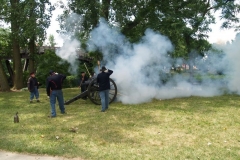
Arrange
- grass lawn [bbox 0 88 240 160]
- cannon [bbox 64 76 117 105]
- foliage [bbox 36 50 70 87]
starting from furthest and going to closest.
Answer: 1. foliage [bbox 36 50 70 87]
2. cannon [bbox 64 76 117 105]
3. grass lawn [bbox 0 88 240 160]

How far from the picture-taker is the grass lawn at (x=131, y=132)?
509 cm

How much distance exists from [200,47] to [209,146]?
37.7 feet

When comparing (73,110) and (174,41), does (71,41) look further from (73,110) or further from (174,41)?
(174,41)

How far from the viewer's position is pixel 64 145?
5535 millimetres

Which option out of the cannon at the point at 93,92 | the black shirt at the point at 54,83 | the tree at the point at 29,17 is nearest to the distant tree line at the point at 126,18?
the tree at the point at 29,17

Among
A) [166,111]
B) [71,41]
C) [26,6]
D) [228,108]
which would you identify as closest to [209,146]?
[166,111]

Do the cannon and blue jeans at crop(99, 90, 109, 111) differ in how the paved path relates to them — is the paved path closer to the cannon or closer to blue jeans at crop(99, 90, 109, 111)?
blue jeans at crop(99, 90, 109, 111)

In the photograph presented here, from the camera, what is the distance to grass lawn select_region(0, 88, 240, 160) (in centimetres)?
509

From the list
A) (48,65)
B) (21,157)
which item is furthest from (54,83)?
(48,65)

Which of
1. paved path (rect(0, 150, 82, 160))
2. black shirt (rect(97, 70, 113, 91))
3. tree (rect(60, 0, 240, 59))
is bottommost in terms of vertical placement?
paved path (rect(0, 150, 82, 160))

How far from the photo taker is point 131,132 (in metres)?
6.46

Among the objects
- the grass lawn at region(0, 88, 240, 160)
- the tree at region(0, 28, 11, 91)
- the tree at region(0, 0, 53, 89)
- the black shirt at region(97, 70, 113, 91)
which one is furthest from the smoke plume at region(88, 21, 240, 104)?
the tree at region(0, 28, 11, 91)

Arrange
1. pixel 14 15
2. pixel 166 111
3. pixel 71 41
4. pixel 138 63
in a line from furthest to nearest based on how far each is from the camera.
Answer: pixel 14 15 → pixel 71 41 → pixel 138 63 → pixel 166 111

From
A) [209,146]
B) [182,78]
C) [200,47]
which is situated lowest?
[209,146]
